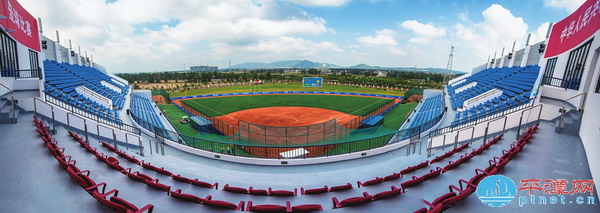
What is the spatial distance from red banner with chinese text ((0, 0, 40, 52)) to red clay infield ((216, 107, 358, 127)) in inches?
732

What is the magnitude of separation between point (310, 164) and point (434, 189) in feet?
21.4

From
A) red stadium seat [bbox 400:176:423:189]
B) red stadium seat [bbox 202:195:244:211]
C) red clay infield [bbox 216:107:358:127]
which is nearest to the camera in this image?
red stadium seat [bbox 202:195:244:211]

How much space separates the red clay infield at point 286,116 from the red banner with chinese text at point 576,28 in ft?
68.2

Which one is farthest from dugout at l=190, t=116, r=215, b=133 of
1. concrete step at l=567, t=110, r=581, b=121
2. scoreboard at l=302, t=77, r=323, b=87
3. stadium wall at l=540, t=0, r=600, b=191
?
scoreboard at l=302, t=77, r=323, b=87

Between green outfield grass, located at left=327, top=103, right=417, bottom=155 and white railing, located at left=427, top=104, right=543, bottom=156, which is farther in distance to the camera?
→ green outfield grass, located at left=327, top=103, right=417, bottom=155

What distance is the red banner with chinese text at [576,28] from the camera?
1123 cm

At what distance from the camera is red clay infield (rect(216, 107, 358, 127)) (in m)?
32.2

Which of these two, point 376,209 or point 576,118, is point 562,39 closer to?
point 576,118

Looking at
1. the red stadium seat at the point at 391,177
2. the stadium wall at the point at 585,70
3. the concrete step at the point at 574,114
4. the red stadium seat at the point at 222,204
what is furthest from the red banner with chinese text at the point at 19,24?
the concrete step at the point at 574,114

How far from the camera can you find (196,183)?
7.64 metres

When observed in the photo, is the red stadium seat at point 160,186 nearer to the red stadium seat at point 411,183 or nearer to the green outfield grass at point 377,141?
the red stadium seat at point 411,183

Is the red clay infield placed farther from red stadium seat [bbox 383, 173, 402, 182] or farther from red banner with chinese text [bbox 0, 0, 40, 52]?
red stadium seat [bbox 383, 173, 402, 182]

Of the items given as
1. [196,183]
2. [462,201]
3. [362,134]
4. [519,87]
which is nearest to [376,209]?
[462,201]

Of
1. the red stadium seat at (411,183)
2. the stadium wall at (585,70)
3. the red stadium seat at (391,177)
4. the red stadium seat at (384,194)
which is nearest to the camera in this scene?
the red stadium seat at (384,194)
